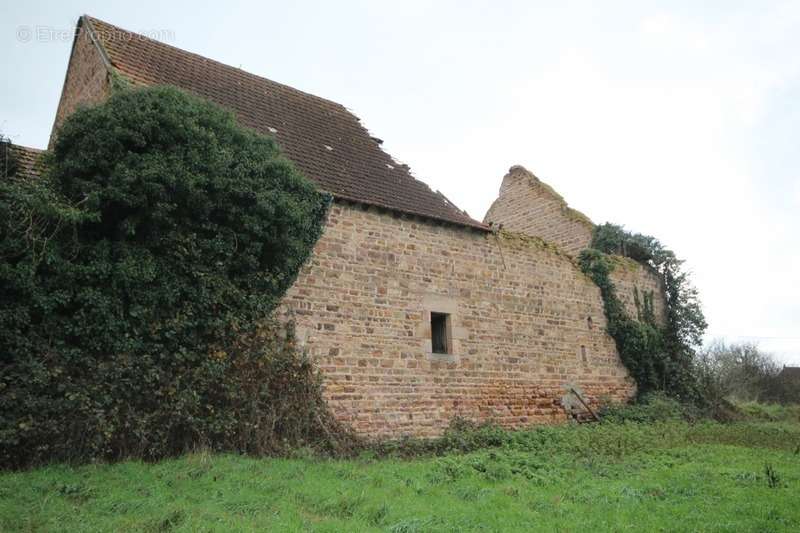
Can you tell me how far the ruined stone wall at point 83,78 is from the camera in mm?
11406

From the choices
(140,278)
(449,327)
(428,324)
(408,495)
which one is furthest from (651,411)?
(140,278)

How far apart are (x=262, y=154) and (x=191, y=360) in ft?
11.1

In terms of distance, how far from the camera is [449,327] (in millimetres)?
12352

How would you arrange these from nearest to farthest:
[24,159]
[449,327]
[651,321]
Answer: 1. [24,159]
2. [449,327]
3. [651,321]

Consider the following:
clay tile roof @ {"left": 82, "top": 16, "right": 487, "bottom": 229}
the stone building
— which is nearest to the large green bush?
the stone building

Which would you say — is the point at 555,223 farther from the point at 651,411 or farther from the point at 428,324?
the point at 428,324

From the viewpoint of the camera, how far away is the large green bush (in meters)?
7.09

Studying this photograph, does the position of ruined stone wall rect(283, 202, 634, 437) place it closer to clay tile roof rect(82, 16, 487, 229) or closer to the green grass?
clay tile roof rect(82, 16, 487, 229)

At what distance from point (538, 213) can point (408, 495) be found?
A: 1484 centimetres

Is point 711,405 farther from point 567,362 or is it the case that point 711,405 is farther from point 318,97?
point 318,97

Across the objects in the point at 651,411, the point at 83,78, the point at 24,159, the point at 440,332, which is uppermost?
the point at 83,78

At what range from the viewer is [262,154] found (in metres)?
9.55

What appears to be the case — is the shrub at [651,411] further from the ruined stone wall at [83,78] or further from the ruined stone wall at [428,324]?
the ruined stone wall at [83,78]

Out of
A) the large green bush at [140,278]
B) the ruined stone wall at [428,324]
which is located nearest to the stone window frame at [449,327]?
the ruined stone wall at [428,324]
